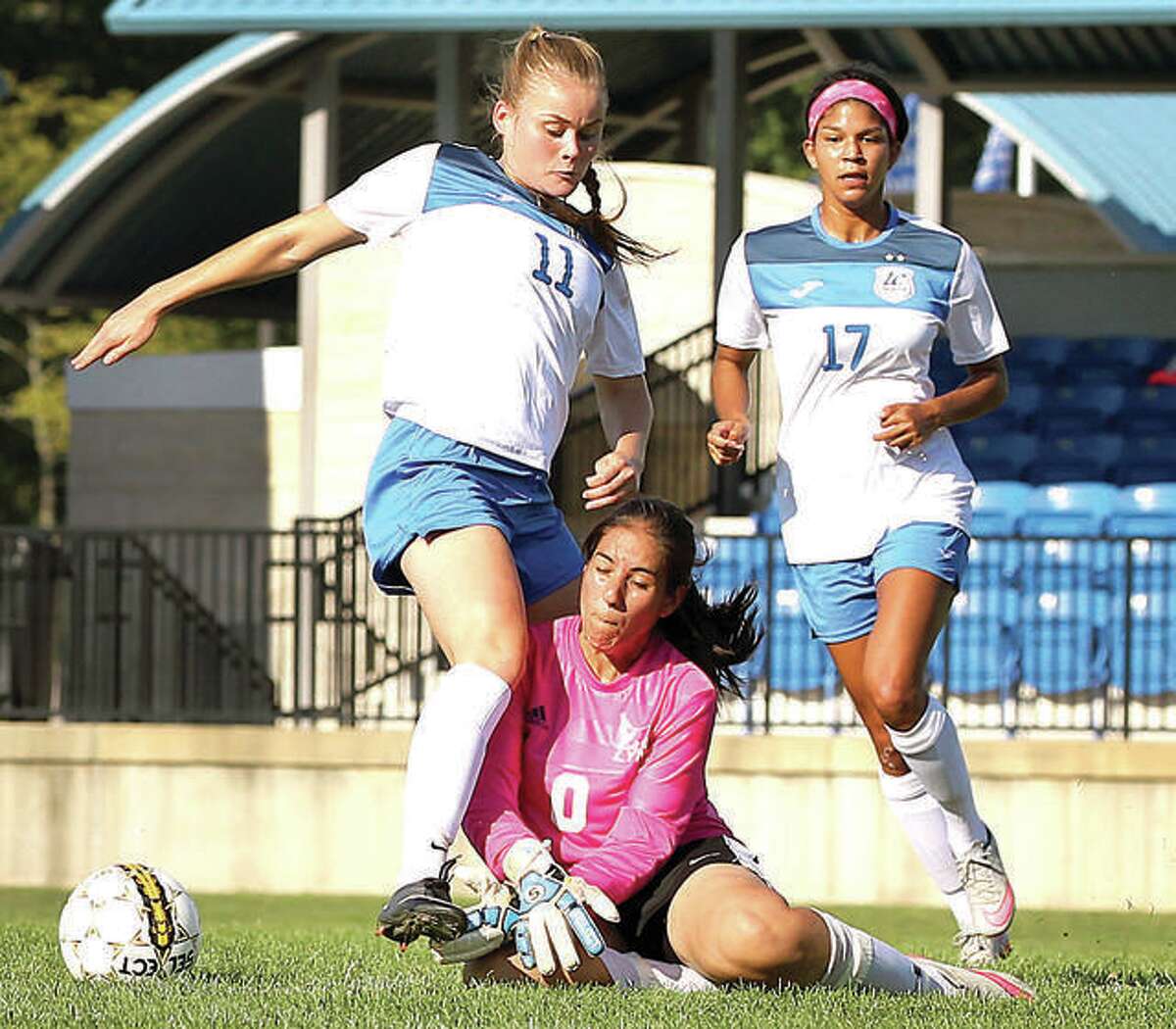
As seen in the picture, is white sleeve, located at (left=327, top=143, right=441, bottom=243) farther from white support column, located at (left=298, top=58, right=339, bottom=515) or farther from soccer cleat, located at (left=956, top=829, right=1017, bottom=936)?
white support column, located at (left=298, top=58, right=339, bottom=515)

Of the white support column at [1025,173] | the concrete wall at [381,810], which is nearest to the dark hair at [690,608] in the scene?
the concrete wall at [381,810]

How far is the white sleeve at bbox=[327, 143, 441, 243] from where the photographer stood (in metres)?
6.33

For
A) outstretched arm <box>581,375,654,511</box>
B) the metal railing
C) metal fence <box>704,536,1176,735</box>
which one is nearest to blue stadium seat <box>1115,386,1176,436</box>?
the metal railing

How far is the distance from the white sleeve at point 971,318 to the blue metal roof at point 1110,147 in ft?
41.2

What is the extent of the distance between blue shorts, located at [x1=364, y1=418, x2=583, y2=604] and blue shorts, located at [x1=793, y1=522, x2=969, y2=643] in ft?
3.32

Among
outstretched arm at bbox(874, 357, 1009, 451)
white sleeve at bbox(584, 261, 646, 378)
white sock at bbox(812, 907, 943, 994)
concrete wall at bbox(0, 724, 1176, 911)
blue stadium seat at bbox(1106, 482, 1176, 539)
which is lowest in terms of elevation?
concrete wall at bbox(0, 724, 1176, 911)

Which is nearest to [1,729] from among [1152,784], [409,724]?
[409,724]

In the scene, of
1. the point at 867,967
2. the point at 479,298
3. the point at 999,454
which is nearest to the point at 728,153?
the point at 999,454

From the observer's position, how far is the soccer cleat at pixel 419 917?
5465 millimetres

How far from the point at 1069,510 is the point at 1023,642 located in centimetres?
228

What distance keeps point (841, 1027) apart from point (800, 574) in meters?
2.22

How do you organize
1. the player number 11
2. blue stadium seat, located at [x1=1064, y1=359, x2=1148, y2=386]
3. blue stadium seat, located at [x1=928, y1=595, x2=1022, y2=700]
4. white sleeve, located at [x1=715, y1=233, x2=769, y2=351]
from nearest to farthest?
the player number 11, white sleeve, located at [x1=715, y1=233, x2=769, y2=351], blue stadium seat, located at [x1=928, y1=595, x2=1022, y2=700], blue stadium seat, located at [x1=1064, y1=359, x2=1148, y2=386]

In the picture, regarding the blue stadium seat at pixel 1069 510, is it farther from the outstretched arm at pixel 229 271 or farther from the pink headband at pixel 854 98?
the outstretched arm at pixel 229 271

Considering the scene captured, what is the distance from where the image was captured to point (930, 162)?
17500 millimetres
